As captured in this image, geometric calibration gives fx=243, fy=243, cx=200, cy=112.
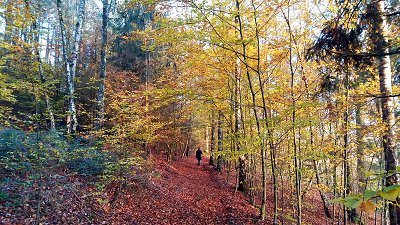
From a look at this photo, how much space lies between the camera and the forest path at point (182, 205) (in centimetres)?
727

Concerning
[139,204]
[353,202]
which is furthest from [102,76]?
[353,202]

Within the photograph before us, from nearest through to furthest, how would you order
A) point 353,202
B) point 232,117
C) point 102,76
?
point 353,202 → point 102,76 → point 232,117

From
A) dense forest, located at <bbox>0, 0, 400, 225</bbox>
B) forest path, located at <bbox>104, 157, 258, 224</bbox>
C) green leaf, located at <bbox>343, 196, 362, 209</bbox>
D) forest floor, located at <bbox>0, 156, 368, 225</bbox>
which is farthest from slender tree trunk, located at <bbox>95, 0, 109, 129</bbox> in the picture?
green leaf, located at <bbox>343, 196, 362, 209</bbox>

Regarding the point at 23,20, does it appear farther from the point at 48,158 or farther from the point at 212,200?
the point at 212,200

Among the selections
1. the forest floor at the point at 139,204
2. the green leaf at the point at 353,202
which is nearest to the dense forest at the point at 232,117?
the forest floor at the point at 139,204

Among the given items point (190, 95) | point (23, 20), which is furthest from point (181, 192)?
point (23, 20)

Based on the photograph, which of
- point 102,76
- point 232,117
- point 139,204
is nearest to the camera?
point 139,204

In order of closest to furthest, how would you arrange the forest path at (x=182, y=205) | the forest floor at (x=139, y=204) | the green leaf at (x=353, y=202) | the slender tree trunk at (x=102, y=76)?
the green leaf at (x=353, y=202) → the forest floor at (x=139, y=204) → the forest path at (x=182, y=205) → the slender tree trunk at (x=102, y=76)

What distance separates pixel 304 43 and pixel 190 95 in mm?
4459

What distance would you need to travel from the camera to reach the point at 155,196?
29.2 feet

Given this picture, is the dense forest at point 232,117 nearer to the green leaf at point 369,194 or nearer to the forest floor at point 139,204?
the forest floor at point 139,204

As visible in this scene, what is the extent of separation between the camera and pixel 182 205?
8.73 metres

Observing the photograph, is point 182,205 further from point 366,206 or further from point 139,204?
point 366,206

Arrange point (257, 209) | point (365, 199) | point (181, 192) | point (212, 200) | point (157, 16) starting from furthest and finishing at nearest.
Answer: point (181, 192) → point (212, 200) → point (257, 209) → point (157, 16) → point (365, 199)
